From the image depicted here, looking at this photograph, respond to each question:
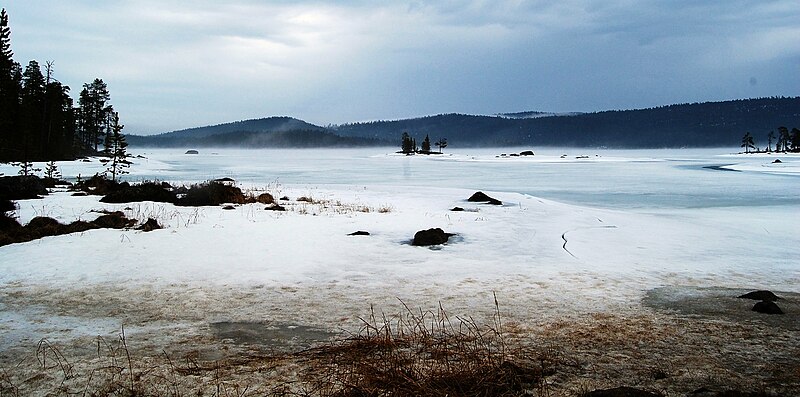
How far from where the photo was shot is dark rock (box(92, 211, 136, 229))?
42.5 feet

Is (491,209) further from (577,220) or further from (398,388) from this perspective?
(398,388)

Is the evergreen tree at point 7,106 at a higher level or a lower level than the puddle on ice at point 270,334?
higher

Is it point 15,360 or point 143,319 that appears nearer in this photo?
point 15,360

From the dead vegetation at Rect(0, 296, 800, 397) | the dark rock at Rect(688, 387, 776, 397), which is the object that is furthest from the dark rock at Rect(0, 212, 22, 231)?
the dark rock at Rect(688, 387, 776, 397)

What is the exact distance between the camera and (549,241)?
12.9 metres

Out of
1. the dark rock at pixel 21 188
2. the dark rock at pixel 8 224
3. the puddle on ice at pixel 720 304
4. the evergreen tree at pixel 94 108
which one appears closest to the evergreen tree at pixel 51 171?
the dark rock at pixel 21 188

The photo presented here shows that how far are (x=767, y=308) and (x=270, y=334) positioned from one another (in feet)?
19.9

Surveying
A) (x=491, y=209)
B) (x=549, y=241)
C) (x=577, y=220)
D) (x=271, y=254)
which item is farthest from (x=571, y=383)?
(x=491, y=209)

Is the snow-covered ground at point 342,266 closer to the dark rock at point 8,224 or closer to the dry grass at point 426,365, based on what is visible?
the dry grass at point 426,365

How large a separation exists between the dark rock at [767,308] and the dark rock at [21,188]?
1977 cm

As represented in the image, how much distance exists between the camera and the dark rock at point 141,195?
18.2 m

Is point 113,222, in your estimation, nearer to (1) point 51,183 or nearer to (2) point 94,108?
(1) point 51,183

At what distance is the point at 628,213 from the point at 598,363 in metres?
15.6

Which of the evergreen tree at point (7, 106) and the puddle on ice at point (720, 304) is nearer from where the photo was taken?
the puddle on ice at point (720, 304)
